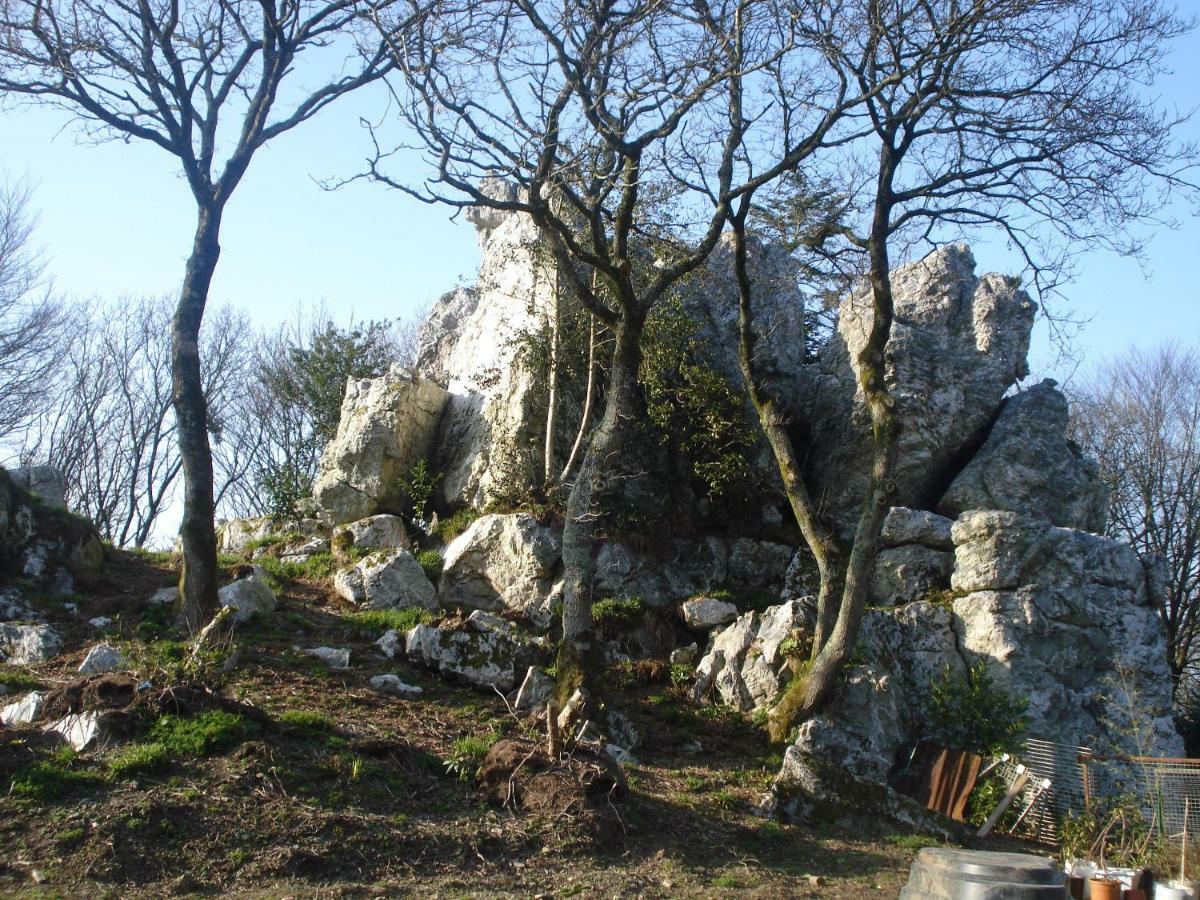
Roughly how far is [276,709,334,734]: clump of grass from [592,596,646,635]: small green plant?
190 inches

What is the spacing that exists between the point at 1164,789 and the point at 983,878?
6.02m

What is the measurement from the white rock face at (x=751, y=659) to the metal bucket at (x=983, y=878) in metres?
6.01

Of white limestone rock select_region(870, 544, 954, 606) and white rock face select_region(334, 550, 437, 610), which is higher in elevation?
white limestone rock select_region(870, 544, 954, 606)

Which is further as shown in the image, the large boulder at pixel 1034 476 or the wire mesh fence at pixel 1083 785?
the large boulder at pixel 1034 476

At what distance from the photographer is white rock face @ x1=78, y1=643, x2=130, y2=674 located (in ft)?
29.0

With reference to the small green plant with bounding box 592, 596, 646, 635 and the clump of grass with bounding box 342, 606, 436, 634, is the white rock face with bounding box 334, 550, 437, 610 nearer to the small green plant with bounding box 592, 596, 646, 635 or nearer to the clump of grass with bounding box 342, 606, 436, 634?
the clump of grass with bounding box 342, 606, 436, 634

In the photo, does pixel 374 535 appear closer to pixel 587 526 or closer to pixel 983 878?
pixel 587 526

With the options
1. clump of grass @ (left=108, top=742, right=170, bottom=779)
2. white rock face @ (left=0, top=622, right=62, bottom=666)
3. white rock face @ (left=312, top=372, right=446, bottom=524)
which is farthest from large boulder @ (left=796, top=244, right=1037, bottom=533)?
white rock face @ (left=0, top=622, right=62, bottom=666)

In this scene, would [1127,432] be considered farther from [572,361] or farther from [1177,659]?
[572,361]

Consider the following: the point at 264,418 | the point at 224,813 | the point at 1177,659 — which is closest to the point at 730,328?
the point at 224,813

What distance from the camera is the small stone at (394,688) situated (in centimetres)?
979

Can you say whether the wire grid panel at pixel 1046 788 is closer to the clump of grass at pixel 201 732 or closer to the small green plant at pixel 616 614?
the small green plant at pixel 616 614

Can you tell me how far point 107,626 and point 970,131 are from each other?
457 inches

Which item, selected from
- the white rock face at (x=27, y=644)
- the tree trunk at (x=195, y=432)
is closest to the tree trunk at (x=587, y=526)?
the tree trunk at (x=195, y=432)
